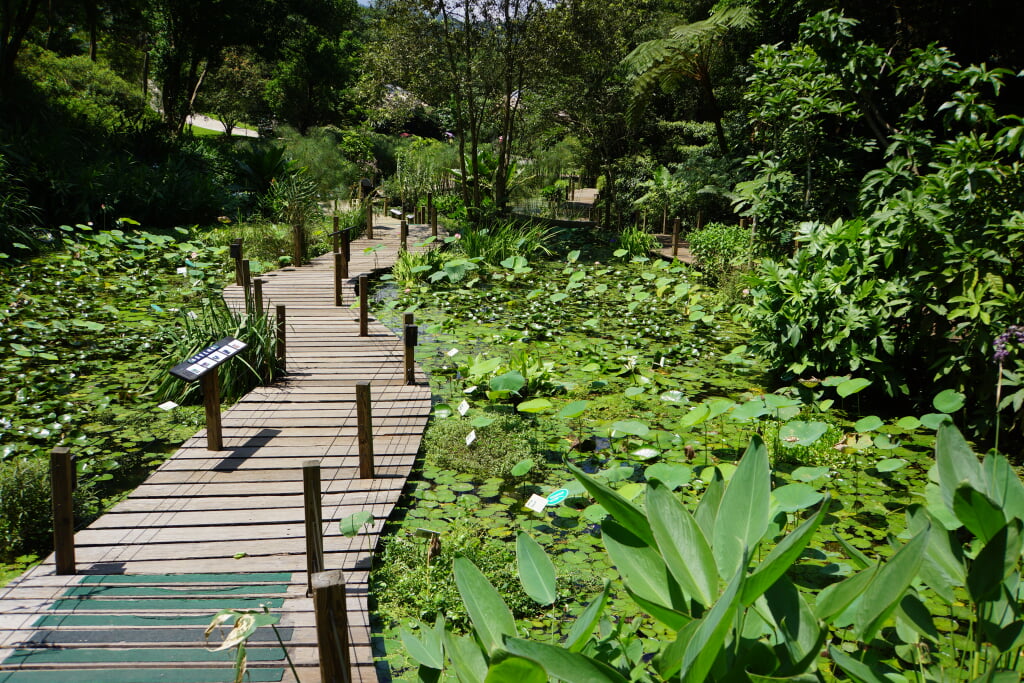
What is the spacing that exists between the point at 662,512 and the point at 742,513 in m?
0.15

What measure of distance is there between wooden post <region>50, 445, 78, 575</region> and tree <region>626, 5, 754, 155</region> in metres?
10.6

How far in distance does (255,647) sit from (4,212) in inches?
332

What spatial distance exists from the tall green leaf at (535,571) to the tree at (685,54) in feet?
35.6

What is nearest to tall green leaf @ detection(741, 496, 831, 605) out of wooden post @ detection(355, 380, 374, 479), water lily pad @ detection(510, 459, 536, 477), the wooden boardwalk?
the wooden boardwalk

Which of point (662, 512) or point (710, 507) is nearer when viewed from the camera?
point (662, 512)


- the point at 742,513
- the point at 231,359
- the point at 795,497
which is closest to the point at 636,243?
the point at 231,359

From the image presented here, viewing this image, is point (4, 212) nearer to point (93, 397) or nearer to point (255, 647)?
point (93, 397)

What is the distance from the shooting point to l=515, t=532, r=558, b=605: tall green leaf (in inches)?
67.0

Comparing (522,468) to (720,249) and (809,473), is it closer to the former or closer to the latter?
(809,473)

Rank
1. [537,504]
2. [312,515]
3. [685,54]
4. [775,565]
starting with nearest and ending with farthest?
[775,565]
[312,515]
[537,504]
[685,54]

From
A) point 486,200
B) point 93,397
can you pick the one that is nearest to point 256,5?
point 486,200

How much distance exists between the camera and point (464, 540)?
11.9 ft

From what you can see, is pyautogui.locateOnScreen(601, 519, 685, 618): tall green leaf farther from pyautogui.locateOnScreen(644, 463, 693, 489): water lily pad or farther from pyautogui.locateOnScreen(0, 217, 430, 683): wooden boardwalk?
pyautogui.locateOnScreen(644, 463, 693, 489): water lily pad

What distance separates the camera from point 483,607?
1379 millimetres
